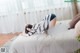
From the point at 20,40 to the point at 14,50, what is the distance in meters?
0.17

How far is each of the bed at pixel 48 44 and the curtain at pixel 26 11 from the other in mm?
1896

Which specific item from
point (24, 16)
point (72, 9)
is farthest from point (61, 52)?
point (24, 16)

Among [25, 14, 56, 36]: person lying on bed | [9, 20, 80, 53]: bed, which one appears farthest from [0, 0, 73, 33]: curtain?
[9, 20, 80, 53]: bed

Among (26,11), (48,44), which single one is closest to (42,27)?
(48,44)

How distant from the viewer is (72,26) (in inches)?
109

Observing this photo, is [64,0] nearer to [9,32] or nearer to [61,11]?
[61,11]

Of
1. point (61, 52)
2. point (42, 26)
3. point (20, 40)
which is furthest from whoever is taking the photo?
point (42, 26)

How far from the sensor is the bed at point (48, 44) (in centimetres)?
228

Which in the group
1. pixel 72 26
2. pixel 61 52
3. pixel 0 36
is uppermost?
pixel 72 26

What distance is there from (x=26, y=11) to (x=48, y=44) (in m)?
2.32

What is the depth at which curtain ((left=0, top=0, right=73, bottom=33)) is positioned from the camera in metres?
4.33

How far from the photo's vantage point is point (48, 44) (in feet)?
7.62

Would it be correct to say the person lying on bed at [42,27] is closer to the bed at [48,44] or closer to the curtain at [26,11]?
the bed at [48,44]

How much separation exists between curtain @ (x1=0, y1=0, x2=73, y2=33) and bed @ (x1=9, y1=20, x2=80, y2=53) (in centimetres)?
190
